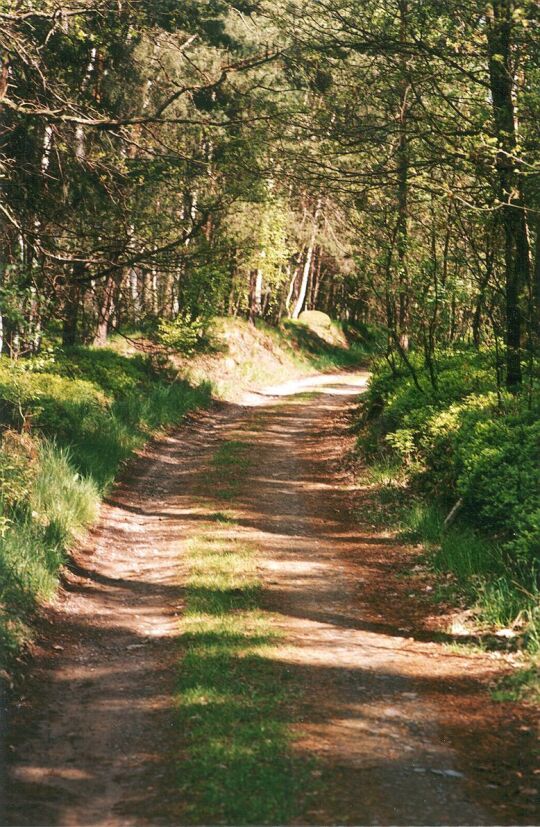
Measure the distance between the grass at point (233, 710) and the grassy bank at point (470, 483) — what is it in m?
1.98

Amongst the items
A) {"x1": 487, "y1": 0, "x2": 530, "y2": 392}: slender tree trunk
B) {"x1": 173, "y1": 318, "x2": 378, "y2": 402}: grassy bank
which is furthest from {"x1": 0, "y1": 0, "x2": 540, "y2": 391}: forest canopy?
{"x1": 173, "y1": 318, "x2": 378, "y2": 402}: grassy bank

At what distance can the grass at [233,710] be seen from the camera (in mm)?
4387

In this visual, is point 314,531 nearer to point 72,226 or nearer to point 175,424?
point 72,226

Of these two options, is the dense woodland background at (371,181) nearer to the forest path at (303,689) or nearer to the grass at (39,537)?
the grass at (39,537)

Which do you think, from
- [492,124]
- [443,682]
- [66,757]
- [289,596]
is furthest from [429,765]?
[492,124]

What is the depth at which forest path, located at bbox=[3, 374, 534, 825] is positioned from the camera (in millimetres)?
4500

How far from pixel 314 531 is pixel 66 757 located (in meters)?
5.86

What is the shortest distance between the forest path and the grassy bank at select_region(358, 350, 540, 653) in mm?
477

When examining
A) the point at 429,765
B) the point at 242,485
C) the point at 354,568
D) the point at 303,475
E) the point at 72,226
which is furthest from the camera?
the point at 303,475

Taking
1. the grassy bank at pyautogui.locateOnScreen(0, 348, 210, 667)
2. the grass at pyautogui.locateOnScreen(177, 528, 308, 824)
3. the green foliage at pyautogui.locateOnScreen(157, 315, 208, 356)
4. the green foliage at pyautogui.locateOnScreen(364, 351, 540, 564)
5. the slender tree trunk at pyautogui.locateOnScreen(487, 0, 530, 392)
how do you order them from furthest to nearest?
the green foliage at pyautogui.locateOnScreen(157, 315, 208, 356)
the slender tree trunk at pyautogui.locateOnScreen(487, 0, 530, 392)
the green foliage at pyautogui.locateOnScreen(364, 351, 540, 564)
the grassy bank at pyautogui.locateOnScreen(0, 348, 210, 667)
the grass at pyautogui.locateOnScreen(177, 528, 308, 824)

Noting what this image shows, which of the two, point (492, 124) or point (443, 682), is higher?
point (492, 124)

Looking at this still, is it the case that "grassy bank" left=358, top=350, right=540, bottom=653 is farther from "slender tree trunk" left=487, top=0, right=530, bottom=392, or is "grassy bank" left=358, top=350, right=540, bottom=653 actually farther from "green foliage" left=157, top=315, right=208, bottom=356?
"green foliage" left=157, top=315, right=208, bottom=356

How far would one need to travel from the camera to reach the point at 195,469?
47.2ft

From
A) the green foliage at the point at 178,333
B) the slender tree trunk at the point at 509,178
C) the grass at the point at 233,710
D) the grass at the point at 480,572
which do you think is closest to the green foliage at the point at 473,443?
the grass at the point at 480,572
